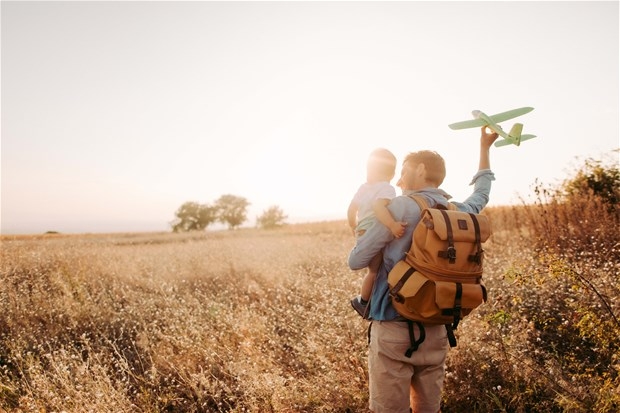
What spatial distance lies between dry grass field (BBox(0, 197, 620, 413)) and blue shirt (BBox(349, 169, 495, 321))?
1681 millimetres

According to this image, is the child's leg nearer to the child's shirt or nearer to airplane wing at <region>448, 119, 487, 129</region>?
the child's shirt

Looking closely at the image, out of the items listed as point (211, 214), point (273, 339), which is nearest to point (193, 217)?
point (211, 214)

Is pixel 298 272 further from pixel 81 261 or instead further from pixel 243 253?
pixel 81 261

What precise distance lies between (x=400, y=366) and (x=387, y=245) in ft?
2.56

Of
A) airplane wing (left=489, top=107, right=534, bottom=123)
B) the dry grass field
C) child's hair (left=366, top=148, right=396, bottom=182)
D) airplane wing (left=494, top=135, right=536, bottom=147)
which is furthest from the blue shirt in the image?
the dry grass field

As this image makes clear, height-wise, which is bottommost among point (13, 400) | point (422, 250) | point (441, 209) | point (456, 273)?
point (13, 400)

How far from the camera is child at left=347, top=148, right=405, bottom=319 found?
2662 millimetres

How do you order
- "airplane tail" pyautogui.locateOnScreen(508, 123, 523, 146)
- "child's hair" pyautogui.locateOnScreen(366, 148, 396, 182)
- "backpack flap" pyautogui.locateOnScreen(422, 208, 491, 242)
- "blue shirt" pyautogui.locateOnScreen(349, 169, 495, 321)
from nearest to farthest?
"backpack flap" pyautogui.locateOnScreen(422, 208, 491, 242), "blue shirt" pyautogui.locateOnScreen(349, 169, 495, 321), "airplane tail" pyautogui.locateOnScreen(508, 123, 523, 146), "child's hair" pyautogui.locateOnScreen(366, 148, 396, 182)

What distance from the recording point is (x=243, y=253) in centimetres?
1063

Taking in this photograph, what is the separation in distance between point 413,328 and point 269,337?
11.3 feet

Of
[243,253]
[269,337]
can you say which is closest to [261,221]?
[243,253]

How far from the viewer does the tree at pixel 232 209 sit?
67.8 meters

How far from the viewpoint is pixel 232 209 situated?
225 feet

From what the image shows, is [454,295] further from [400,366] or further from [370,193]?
[370,193]
